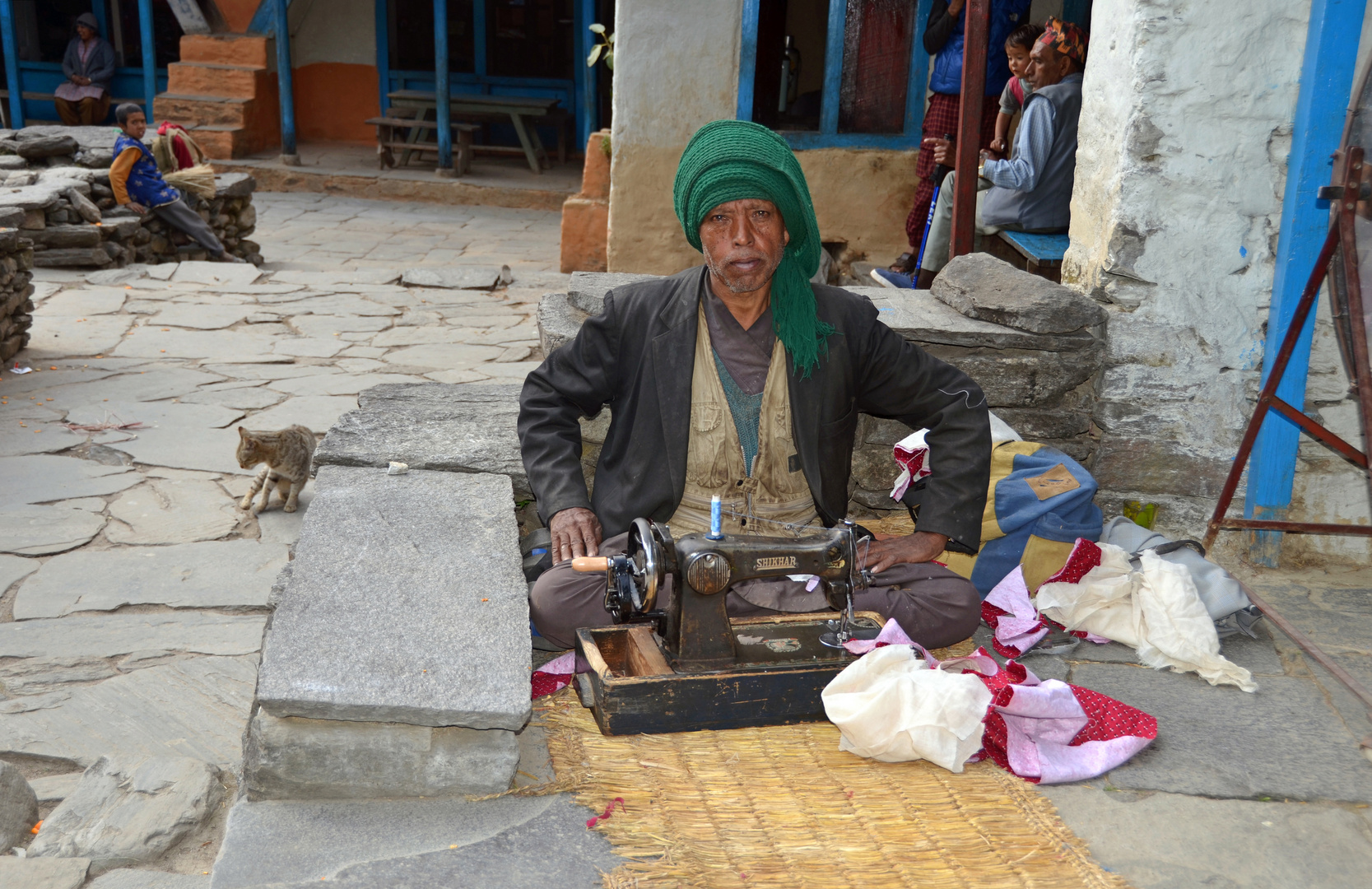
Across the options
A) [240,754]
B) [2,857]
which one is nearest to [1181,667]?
[240,754]

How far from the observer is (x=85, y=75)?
15.1 m

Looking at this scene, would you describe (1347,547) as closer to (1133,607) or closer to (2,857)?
(1133,607)

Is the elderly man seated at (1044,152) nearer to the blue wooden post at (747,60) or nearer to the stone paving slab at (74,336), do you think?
the blue wooden post at (747,60)

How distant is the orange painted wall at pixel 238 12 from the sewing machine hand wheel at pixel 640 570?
14.1 metres

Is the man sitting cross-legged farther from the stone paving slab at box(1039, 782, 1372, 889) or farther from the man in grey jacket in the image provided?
the stone paving slab at box(1039, 782, 1372, 889)

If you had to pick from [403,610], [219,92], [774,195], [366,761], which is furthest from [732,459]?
[219,92]

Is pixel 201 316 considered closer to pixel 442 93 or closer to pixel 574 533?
pixel 574 533

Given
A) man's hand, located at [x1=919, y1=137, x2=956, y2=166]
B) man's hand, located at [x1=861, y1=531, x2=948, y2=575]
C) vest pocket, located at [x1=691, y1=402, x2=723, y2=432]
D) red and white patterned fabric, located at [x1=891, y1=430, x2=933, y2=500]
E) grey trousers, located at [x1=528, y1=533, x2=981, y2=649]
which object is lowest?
grey trousers, located at [x1=528, y1=533, x2=981, y2=649]

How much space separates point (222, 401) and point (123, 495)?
1.36m

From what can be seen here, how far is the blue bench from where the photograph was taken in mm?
4883

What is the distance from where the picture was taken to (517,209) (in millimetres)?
13625

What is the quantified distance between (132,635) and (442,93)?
11.7m

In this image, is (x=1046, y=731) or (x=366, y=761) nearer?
(x=366, y=761)

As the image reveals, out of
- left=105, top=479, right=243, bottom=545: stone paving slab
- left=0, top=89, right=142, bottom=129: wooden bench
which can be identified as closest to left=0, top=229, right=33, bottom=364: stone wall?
left=105, top=479, right=243, bottom=545: stone paving slab
